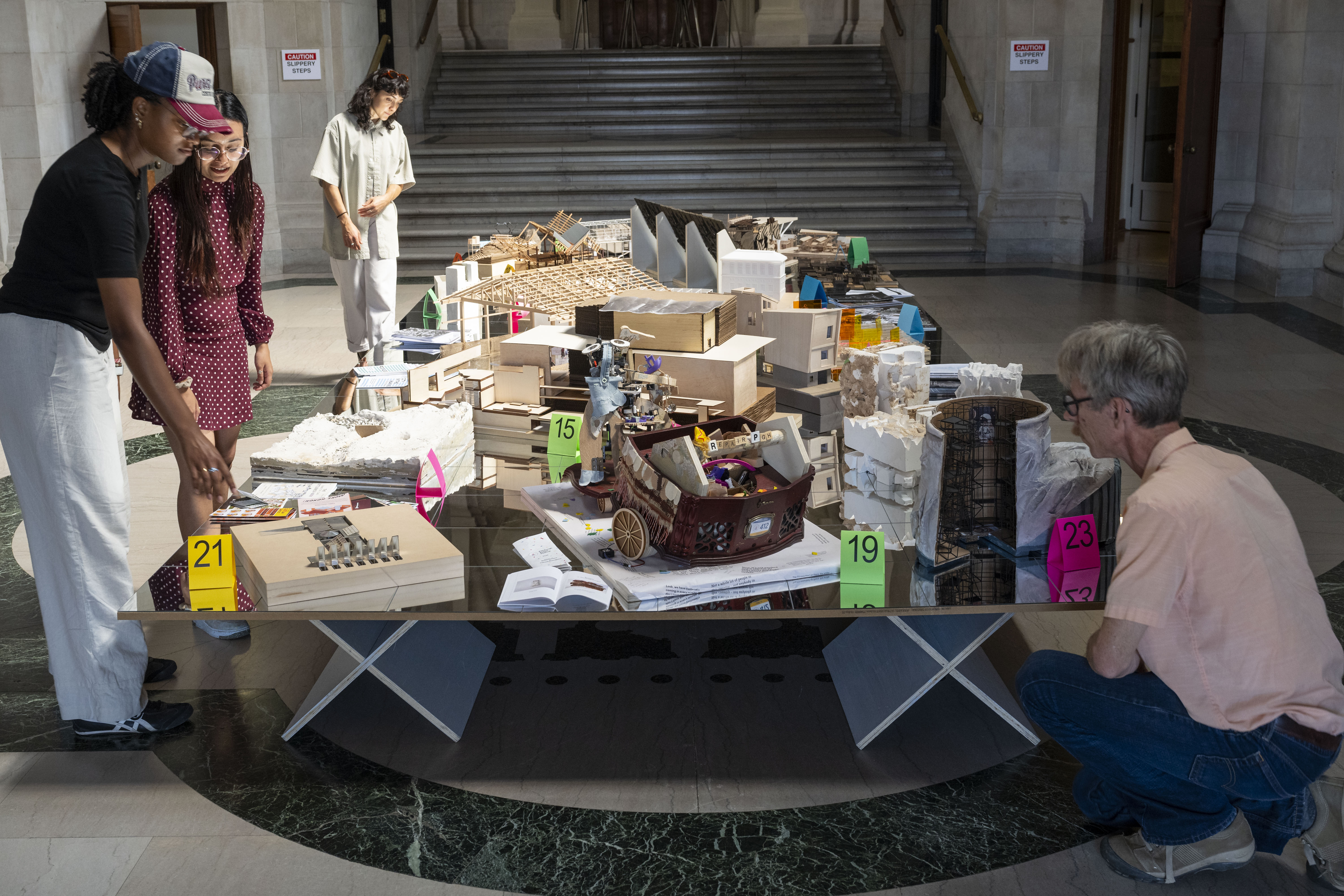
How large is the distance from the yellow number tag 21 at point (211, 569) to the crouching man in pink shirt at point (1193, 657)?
1859mm

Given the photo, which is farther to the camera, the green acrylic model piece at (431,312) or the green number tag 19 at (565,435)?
the green acrylic model piece at (431,312)

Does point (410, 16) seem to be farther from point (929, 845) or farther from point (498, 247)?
point (929, 845)

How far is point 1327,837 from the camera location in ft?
9.04

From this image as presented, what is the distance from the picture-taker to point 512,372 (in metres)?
4.06

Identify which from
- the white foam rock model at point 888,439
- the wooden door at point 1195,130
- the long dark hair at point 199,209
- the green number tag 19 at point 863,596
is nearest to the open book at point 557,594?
the green number tag 19 at point 863,596

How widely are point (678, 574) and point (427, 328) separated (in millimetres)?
3248

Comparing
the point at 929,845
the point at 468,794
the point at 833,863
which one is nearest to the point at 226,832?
the point at 468,794

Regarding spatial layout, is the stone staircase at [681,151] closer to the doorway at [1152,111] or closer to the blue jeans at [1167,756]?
the doorway at [1152,111]

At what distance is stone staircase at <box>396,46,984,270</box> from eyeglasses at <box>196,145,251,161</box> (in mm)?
6847

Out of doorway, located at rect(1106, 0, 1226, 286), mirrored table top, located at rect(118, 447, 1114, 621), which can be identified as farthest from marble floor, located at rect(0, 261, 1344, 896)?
doorway, located at rect(1106, 0, 1226, 286)

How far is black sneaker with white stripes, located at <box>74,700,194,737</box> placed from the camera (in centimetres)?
338

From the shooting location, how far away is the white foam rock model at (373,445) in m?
3.53

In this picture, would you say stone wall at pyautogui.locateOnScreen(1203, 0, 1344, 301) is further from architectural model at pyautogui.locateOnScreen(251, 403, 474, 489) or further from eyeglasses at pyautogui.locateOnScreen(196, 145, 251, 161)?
eyeglasses at pyautogui.locateOnScreen(196, 145, 251, 161)

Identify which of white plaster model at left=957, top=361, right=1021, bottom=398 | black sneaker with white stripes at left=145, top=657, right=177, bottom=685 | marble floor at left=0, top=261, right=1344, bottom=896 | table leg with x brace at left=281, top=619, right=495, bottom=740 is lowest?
marble floor at left=0, top=261, right=1344, bottom=896
